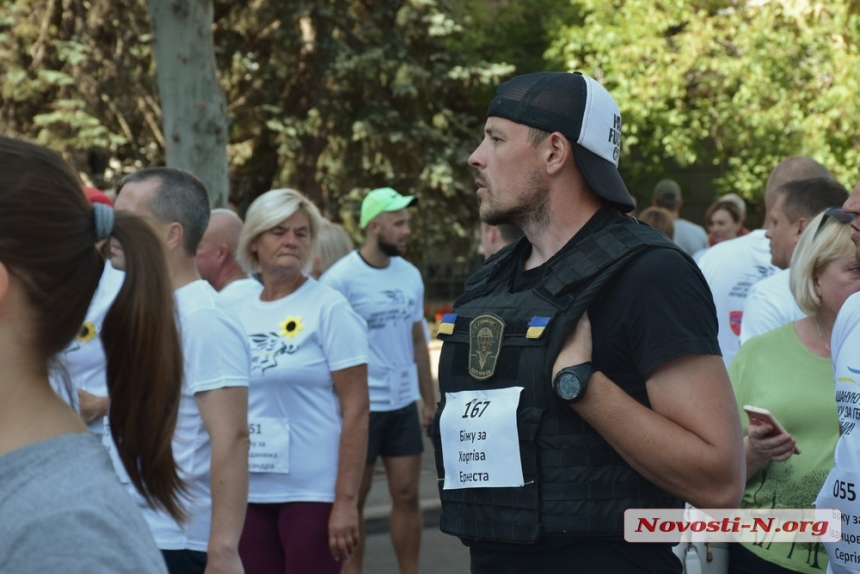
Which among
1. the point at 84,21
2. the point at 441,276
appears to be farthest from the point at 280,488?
the point at 441,276

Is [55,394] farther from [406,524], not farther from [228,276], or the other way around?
[406,524]

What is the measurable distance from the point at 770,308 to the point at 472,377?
2.38m

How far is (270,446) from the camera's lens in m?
5.00

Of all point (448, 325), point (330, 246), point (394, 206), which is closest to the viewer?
point (448, 325)

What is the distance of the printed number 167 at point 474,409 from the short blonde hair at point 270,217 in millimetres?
2666

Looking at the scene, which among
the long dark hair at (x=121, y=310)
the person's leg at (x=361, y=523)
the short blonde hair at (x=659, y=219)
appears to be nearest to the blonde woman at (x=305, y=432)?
the person's leg at (x=361, y=523)

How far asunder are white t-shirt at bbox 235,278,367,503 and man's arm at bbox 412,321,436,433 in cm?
286

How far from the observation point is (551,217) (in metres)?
2.90

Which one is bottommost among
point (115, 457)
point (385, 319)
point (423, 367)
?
point (423, 367)

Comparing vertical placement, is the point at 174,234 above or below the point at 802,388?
above

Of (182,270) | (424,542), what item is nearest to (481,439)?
(182,270)

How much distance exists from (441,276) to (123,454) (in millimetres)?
26082

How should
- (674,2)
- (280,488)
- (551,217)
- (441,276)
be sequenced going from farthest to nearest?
(441,276) → (674,2) → (280,488) → (551,217)

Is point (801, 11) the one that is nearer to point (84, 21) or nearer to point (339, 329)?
point (84, 21)
